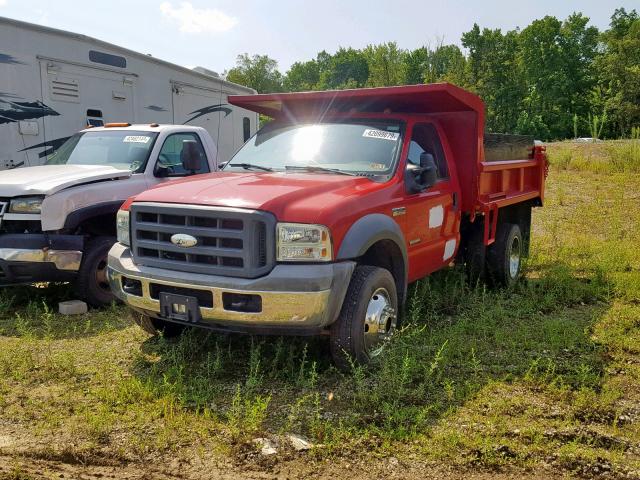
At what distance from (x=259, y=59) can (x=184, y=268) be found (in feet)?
216

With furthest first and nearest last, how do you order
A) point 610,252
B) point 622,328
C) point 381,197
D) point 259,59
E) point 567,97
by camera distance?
point 259,59 → point 567,97 → point 610,252 → point 622,328 → point 381,197

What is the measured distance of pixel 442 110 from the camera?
6004 mm

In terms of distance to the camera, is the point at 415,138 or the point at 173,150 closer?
the point at 415,138

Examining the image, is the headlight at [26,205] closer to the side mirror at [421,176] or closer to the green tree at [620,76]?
the side mirror at [421,176]

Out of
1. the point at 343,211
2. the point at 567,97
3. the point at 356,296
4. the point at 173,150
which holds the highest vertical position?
the point at 567,97

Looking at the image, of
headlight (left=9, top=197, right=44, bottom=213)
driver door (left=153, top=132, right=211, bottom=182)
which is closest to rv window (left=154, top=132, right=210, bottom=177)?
driver door (left=153, top=132, right=211, bottom=182)

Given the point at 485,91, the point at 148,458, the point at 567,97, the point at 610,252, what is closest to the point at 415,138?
the point at 148,458

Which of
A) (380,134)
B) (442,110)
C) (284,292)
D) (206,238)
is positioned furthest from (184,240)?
(442,110)

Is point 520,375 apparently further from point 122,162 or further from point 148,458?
point 122,162

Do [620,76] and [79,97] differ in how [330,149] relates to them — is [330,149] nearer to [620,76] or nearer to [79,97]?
[79,97]

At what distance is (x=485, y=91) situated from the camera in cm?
5828

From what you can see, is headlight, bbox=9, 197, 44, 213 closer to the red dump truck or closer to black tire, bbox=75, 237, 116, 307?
black tire, bbox=75, 237, 116, 307

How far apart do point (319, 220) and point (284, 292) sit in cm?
52

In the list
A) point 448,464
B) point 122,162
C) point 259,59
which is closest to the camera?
point 448,464
